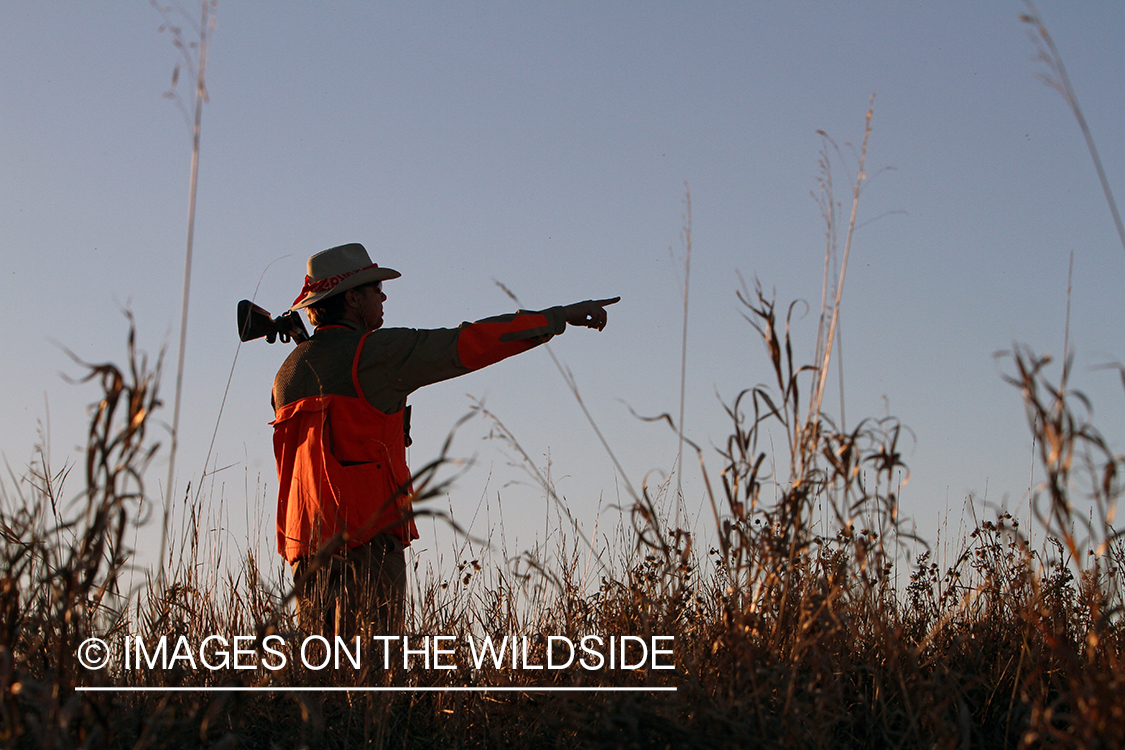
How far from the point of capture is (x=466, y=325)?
12.7 feet

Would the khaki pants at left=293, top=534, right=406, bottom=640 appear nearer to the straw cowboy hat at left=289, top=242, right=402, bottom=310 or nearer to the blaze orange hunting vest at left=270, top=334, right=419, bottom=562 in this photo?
the blaze orange hunting vest at left=270, top=334, right=419, bottom=562

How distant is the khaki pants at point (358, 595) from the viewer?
3.01 metres

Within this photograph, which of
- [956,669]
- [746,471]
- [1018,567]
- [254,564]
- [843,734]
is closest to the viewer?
[746,471]

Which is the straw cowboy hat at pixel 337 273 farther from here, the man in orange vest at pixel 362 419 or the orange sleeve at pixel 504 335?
the orange sleeve at pixel 504 335

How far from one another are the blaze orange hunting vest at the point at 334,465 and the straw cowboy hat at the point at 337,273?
497mm

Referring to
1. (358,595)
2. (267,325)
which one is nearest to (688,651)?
(358,595)

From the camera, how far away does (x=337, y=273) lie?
14.2 ft

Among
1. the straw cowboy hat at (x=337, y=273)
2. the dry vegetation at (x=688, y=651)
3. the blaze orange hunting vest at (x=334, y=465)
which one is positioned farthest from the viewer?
the straw cowboy hat at (x=337, y=273)

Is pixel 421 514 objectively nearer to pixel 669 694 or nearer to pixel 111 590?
pixel 111 590

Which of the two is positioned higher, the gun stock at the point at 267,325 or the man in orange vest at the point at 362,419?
the gun stock at the point at 267,325

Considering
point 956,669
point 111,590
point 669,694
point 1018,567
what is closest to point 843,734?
point 669,694

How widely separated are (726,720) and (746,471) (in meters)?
0.59

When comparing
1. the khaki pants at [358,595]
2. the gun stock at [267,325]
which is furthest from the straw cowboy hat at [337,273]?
the khaki pants at [358,595]

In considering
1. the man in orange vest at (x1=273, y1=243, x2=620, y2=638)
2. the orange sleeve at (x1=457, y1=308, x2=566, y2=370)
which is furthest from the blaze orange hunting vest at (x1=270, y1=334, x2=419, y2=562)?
the orange sleeve at (x1=457, y1=308, x2=566, y2=370)
